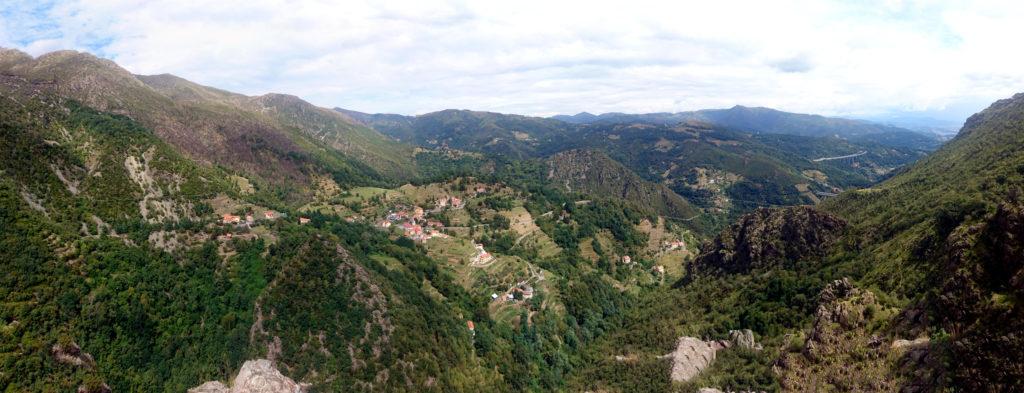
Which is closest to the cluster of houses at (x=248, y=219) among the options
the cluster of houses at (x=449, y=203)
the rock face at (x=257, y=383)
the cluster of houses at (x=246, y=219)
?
the cluster of houses at (x=246, y=219)

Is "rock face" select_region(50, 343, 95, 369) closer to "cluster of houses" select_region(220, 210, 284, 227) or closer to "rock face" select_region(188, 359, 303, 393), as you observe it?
"rock face" select_region(188, 359, 303, 393)

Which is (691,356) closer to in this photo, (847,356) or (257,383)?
(847,356)

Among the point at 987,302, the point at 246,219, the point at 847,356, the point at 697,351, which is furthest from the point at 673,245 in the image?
the point at 246,219

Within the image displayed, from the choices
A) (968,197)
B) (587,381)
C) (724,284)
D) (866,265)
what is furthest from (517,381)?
(968,197)

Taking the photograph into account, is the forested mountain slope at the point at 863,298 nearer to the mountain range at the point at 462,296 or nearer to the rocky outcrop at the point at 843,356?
the rocky outcrop at the point at 843,356

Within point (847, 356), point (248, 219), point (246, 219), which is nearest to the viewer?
point (847, 356)
